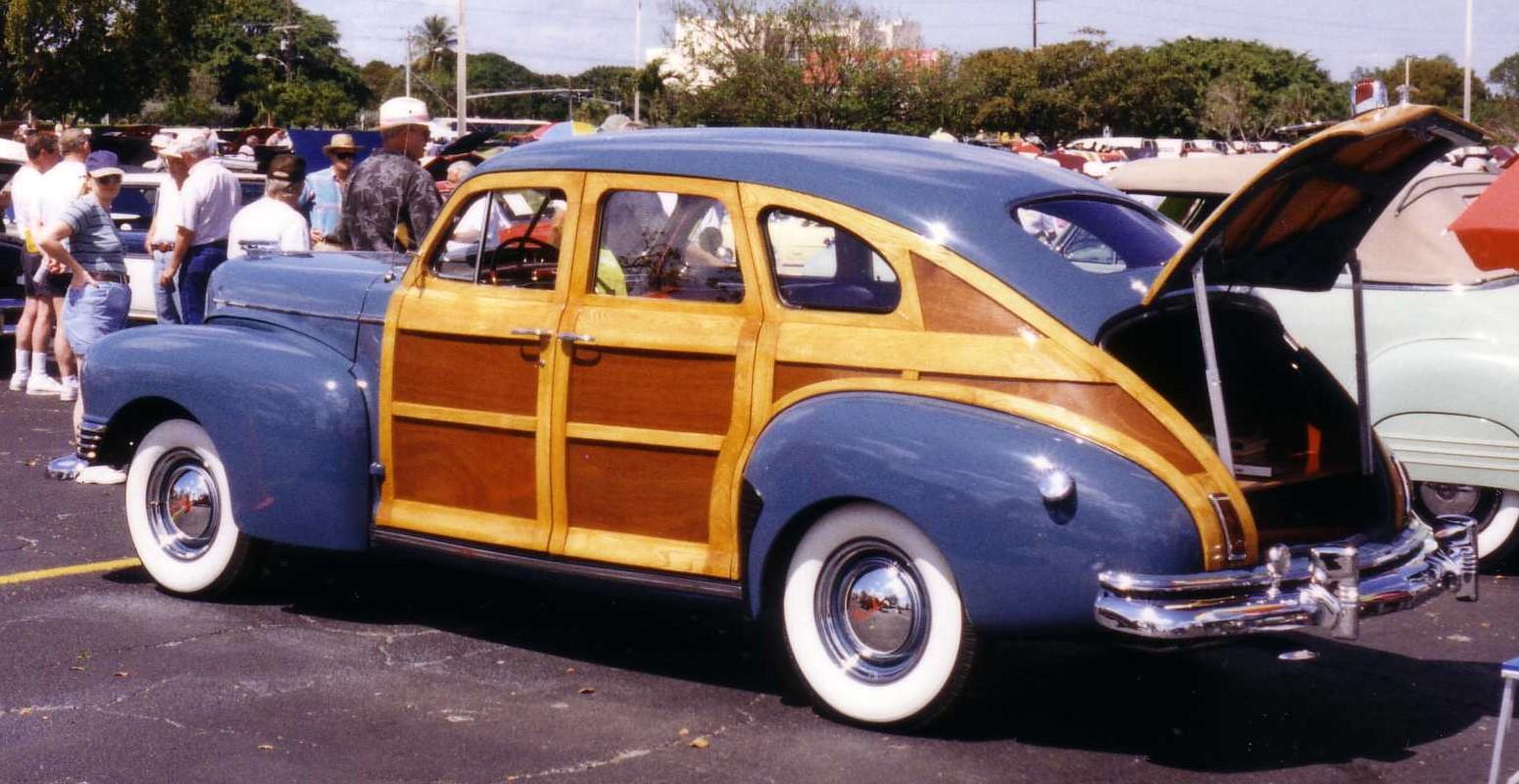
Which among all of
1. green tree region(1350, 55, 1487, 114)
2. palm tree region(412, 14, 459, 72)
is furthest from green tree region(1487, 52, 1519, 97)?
palm tree region(412, 14, 459, 72)

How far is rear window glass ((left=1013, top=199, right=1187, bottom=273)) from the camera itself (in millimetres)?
5316

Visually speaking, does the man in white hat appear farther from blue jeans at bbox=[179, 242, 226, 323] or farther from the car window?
the car window

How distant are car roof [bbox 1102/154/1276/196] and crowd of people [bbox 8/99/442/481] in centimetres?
360

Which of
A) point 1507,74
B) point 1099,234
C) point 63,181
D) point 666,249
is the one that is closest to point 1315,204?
point 1099,234

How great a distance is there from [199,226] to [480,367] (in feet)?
17.0

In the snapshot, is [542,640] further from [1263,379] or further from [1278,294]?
[1278,294]

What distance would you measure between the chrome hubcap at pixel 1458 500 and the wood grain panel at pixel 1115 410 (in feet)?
10.7

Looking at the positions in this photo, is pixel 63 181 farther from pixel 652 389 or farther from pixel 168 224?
pixel 652 389

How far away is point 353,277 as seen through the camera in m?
6.39

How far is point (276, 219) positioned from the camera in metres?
9.76

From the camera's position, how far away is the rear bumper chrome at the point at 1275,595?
14.8ft

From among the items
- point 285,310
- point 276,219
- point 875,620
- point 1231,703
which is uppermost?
point 276,219

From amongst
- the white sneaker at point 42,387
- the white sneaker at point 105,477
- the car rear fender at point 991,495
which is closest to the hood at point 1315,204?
the car rear fender at point 991,495

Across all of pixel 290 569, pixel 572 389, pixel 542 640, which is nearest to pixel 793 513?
pixel 572 389
